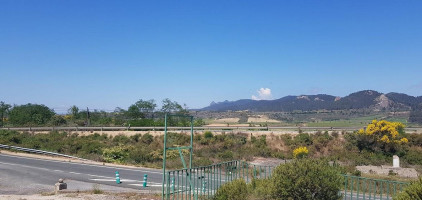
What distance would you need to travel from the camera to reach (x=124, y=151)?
113ft

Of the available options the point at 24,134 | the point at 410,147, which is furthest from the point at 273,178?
the point at 24,134

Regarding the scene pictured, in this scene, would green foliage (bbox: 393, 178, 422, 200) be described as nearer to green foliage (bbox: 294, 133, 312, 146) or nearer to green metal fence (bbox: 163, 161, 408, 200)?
green metal fence (bbox: 163, 161, 408, 200)

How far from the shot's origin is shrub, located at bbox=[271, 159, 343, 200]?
8.51 m

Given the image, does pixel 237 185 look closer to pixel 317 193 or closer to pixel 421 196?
Result: pixel 317 193

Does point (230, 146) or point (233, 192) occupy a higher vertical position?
point (233, 192)

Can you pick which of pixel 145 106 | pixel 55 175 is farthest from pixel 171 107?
pixel 55 175

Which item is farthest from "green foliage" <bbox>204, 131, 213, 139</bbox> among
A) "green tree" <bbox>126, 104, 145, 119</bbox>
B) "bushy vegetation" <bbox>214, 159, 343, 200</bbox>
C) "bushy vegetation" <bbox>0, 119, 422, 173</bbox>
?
"bushy vegetation" <bbox>214, 159, 343, 200</bbox>

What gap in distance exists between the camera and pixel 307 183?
8523mm

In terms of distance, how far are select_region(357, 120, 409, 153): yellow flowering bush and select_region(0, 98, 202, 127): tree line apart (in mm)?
25407

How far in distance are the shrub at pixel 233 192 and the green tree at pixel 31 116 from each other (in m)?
55.0

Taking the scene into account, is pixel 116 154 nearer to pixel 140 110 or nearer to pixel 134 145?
pixel 134 145

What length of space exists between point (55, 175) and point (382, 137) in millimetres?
32066

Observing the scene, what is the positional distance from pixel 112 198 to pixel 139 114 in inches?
1984

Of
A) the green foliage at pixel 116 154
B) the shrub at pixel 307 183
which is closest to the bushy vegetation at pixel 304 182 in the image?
the shrub at pixel 307 183
